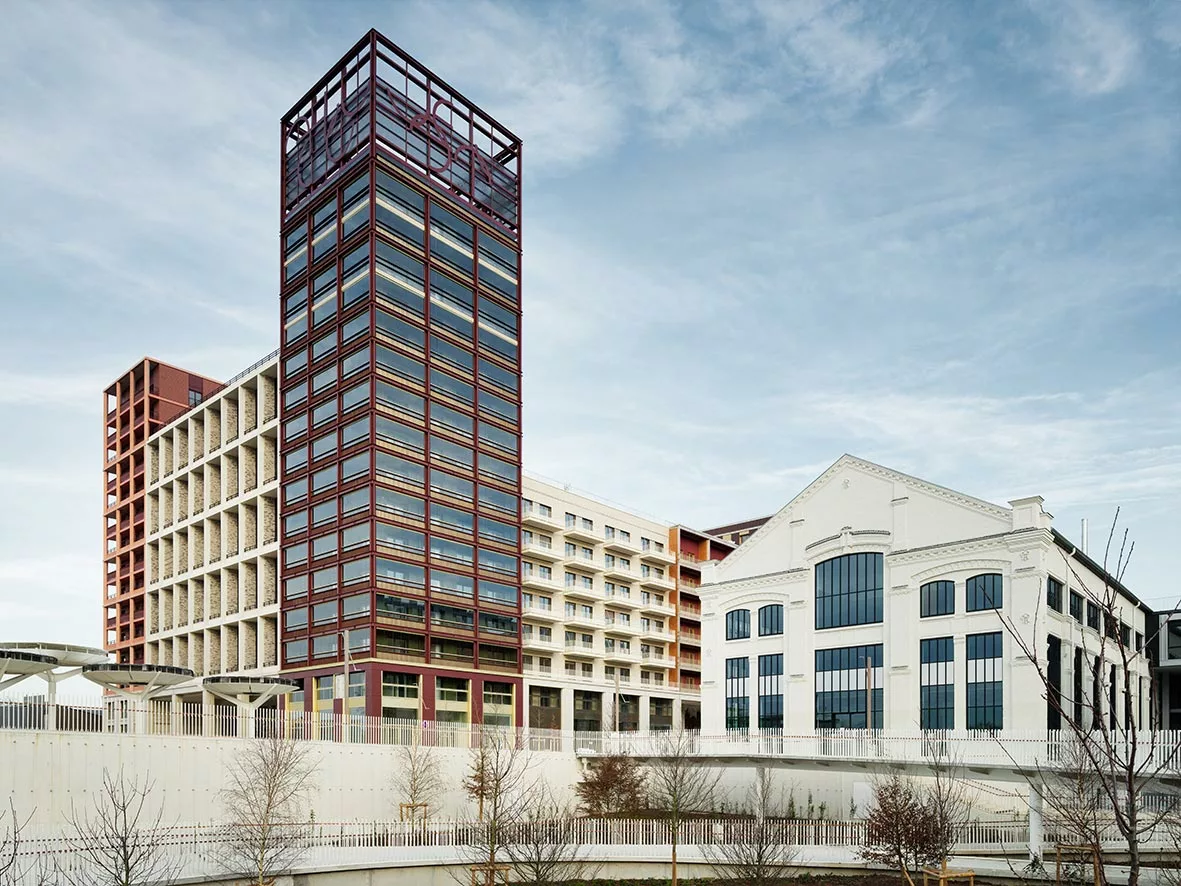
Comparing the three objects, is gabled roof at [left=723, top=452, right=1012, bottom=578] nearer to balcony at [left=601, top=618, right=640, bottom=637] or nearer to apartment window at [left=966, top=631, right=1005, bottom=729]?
apartment window at [left=966, top=631, right=1005, bottom=729]

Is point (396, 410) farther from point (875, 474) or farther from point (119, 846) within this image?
point (119, 846)

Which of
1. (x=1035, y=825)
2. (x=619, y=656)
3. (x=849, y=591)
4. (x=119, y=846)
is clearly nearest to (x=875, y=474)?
(x=849, y=591)

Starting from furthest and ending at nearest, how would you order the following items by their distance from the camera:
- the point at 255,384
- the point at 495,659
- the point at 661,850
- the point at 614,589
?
the point at 614,589, the point at 255,384, the point at 495,659, the point at 661,850

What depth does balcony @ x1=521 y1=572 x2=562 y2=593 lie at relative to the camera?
9044cm

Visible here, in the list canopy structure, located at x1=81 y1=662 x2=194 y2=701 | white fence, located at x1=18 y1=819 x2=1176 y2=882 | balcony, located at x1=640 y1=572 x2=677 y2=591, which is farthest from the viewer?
balcony, located at x1=640 y1=572 x2=677 y2=591

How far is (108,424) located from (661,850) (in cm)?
9103

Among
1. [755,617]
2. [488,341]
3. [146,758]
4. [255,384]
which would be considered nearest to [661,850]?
[146,758]

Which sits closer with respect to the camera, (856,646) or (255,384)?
(856,646)

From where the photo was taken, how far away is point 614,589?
101m

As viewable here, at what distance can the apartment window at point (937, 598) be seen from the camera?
6178 centimetres

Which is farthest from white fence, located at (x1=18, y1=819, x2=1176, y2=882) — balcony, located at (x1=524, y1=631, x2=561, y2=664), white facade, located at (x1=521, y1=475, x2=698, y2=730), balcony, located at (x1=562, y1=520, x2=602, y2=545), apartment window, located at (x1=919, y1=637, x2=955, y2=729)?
balcony, located at (x1=562, y1=520, x2=602, y2=545)

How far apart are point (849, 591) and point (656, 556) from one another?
39306 millimetres

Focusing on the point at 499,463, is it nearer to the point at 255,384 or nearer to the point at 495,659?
the point at 495,659

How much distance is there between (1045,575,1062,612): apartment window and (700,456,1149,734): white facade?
1.28 feet
